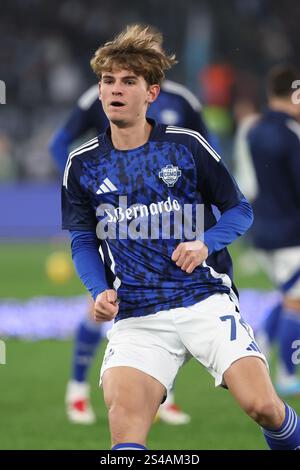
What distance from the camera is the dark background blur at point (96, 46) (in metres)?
23.3

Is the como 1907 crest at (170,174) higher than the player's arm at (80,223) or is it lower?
higher

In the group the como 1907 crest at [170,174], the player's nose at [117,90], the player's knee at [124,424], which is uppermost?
the player's nose at [117,90]

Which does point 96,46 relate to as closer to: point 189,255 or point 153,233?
point 153,233

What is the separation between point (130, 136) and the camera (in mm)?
5527

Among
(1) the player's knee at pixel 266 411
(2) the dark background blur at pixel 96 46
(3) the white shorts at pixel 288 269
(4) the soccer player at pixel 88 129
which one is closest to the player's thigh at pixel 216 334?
(1) the player's knee at pixel 266 411

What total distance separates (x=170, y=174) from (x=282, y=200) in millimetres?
3856

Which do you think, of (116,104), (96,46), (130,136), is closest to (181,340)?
(130,136)

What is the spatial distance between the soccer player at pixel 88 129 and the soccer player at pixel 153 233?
7.39 ft

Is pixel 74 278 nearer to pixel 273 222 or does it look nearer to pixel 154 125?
pixel 273 222

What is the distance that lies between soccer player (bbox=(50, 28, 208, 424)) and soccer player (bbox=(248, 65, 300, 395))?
1.16 m

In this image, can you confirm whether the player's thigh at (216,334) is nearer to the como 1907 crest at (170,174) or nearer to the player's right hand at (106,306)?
the player's right hand at (106,306)

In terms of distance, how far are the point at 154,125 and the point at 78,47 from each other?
72.1 feet
